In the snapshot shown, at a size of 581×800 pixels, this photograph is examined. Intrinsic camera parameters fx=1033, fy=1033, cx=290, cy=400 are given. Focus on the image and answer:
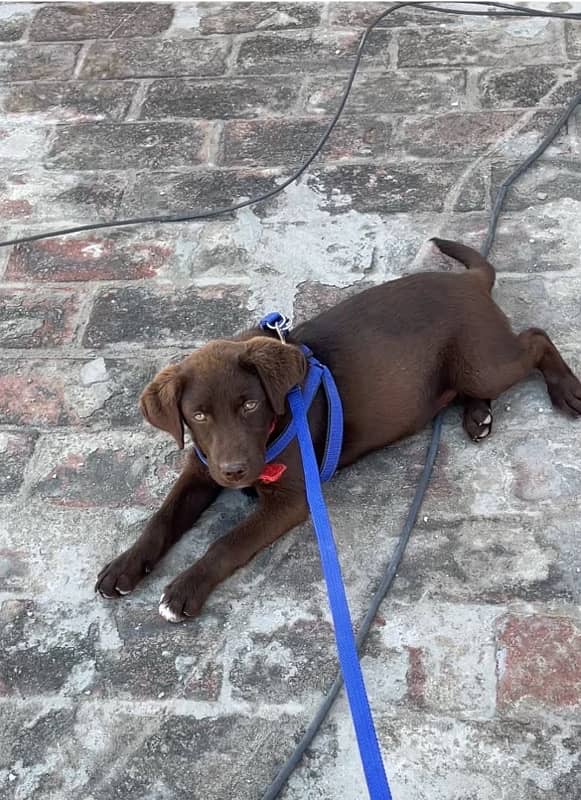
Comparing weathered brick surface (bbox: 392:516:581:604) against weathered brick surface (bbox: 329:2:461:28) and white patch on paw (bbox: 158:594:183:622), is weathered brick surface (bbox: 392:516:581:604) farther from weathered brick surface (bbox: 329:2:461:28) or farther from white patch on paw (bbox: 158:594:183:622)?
weathered brick surface (bbox: 329:2:461:28)

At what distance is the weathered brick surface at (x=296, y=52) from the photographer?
550cm

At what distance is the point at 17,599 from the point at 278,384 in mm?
1010

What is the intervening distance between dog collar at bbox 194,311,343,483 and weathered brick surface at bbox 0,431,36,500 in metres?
0.72

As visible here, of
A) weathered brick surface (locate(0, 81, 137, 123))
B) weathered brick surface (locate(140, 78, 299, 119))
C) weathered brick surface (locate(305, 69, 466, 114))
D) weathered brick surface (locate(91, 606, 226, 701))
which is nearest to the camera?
weathered brick surface (locate(91, 606, 226, 701))

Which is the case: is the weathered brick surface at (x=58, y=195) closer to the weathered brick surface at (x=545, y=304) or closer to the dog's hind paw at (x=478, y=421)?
the weathered brick surface at (x=545, y=304)

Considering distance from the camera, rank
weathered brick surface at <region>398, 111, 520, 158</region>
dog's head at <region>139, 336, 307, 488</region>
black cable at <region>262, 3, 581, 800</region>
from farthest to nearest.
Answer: weathered brick surface at <region>398, 111, 520, 158</region>, dog's head at <region>139, 336, 307, 488</region>, black cable at <region>262, 3, 581, 800</region>

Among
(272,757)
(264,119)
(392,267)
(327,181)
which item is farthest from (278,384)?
(264,119)

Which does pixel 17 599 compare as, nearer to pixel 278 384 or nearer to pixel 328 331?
pixel 278 384

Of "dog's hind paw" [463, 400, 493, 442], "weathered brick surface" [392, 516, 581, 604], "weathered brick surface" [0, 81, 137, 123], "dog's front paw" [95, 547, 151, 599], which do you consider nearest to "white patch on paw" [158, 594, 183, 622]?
"dog's front paw" [95, 547, 151, 599]

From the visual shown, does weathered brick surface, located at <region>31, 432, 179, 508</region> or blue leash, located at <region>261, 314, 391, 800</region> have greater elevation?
blue leash, located at <region>261, 314, 391, 800</region>

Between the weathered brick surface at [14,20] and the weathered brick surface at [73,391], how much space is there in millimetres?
3006

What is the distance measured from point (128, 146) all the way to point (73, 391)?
5.87 feet

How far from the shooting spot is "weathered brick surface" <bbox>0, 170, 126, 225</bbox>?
469 cm

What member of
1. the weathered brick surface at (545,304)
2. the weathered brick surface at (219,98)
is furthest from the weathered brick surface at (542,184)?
the weathered brick surface at (219,98)
